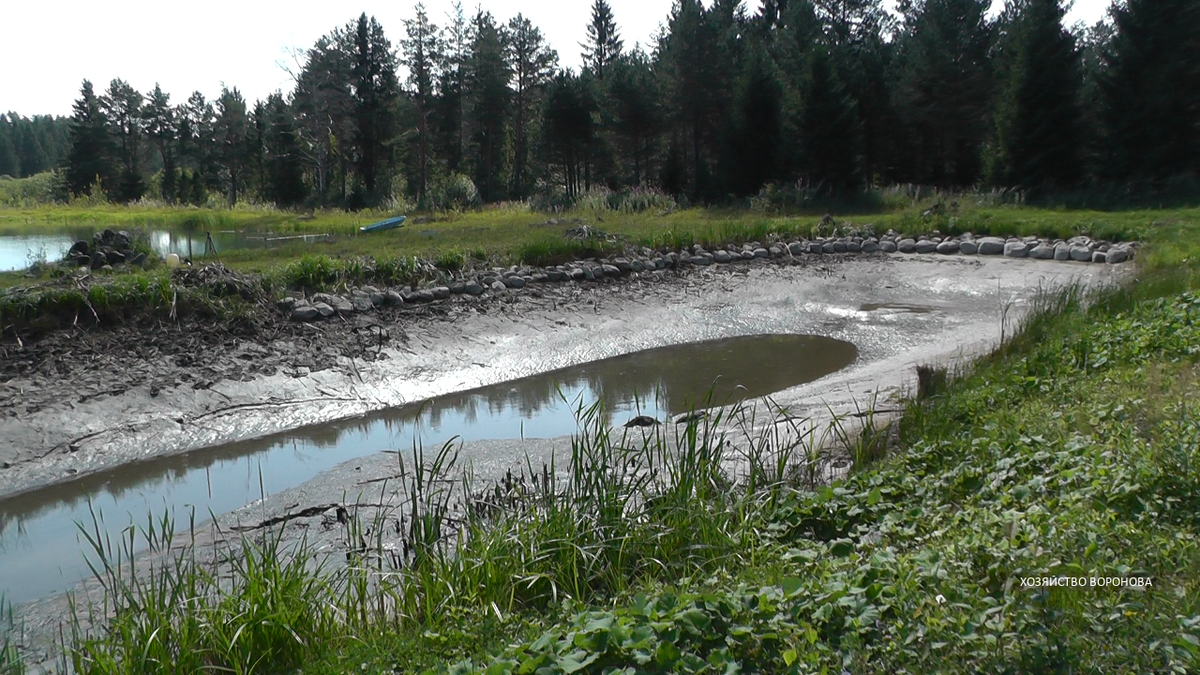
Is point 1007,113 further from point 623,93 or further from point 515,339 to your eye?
point 515,339

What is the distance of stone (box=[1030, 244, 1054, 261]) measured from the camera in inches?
635

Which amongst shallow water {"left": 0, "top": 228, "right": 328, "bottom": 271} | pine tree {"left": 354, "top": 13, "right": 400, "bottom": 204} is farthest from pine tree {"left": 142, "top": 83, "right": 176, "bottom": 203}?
shallow water {"left": 0, "top": 228, "right": 328, "bottom": 271}

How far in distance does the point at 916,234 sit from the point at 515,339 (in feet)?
35.8

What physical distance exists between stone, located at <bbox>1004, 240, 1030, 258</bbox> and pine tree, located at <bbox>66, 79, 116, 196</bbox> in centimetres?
5099

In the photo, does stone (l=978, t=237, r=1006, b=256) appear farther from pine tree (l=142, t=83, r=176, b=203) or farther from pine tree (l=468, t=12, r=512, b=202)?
pine tree (l=142, t=83, r=176, b=203)

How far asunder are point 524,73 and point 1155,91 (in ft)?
93.0

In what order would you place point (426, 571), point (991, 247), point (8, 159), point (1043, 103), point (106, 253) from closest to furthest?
point (426, 571) → point (106, 253) → point (991, 247) → point (1043, 103) → point (8, 159)

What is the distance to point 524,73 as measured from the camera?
43.7 metres

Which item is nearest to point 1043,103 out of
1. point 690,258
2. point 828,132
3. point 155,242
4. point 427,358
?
point 828,132

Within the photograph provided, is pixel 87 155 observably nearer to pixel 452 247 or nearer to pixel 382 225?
pixel 382 225

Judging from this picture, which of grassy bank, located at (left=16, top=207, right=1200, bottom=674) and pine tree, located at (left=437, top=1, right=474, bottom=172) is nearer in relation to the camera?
grassy bank, located at (left=16, top=207, right=1200, bottom=674)

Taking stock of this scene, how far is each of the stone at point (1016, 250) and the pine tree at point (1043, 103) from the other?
1067 cm

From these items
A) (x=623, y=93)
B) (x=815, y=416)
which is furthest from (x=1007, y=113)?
(x=815, y=416)

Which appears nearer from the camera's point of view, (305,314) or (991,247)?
(305,314)
